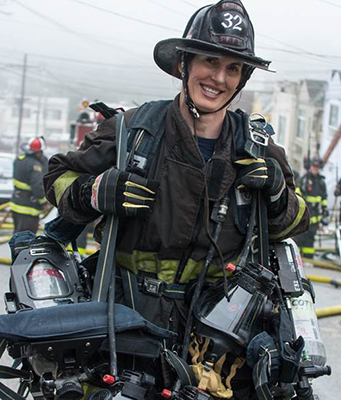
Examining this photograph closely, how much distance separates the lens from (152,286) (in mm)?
2459

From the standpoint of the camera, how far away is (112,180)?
2266 mm

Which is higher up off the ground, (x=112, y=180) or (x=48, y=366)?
A: (x=112, y=180)

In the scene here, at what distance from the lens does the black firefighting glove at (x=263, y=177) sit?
2430 mm

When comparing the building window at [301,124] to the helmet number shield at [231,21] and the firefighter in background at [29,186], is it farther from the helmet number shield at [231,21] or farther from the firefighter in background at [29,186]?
the helmet number shield at [231,21]

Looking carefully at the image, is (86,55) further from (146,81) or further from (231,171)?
(231,171)

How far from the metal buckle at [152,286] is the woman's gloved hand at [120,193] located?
0.30 meters

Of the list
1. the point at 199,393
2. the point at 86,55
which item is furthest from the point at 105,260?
the point at 86,55

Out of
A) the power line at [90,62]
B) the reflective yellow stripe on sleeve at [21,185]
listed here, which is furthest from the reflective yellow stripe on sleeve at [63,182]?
the power line at [90,62]

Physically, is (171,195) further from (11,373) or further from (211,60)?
(11,373)

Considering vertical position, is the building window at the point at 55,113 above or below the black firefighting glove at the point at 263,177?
below

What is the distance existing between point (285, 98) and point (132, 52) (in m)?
5.22

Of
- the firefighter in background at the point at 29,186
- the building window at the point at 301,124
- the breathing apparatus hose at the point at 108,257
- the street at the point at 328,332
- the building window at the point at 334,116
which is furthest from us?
the building window at the point at 301,124

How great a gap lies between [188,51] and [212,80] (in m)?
0.14

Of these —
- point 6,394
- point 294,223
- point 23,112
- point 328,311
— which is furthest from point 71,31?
point 6,394
